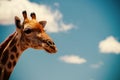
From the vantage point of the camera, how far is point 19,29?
1764 millimetres

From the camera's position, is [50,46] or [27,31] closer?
[50,46]

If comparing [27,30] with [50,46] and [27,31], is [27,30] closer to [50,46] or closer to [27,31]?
[27,31]

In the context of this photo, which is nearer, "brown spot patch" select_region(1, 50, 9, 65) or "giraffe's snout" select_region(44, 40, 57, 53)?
"giraffe's snout" select_region(44, 40, 57, 53)

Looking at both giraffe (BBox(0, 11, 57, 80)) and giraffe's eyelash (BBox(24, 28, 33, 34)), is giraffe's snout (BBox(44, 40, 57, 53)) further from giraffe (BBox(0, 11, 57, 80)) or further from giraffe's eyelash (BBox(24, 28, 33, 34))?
giraffe's eyelash (BBox(24, 28, 33, 34))

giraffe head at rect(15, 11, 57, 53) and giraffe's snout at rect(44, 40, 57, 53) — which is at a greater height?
giraffe head at rect(15, 11, 57, 53)

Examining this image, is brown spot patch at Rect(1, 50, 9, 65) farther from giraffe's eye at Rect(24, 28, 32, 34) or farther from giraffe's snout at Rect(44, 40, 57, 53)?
giraffe's snout at Rect(44, 40, 57, 53)

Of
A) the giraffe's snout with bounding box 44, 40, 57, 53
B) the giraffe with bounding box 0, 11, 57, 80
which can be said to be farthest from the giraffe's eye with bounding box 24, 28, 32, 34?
the giraffe's snout with bounding box 44, 40, 57, 53

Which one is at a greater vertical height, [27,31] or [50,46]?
[27,31]

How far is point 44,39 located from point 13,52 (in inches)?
9.7

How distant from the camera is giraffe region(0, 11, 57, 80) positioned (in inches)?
67.5

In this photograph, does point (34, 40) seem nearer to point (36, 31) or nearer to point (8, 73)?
point (36, 31)

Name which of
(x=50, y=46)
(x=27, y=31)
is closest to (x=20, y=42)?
(x=27, y=31)

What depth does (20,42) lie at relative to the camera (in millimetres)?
1783

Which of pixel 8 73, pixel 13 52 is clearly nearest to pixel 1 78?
pixel 8 73
